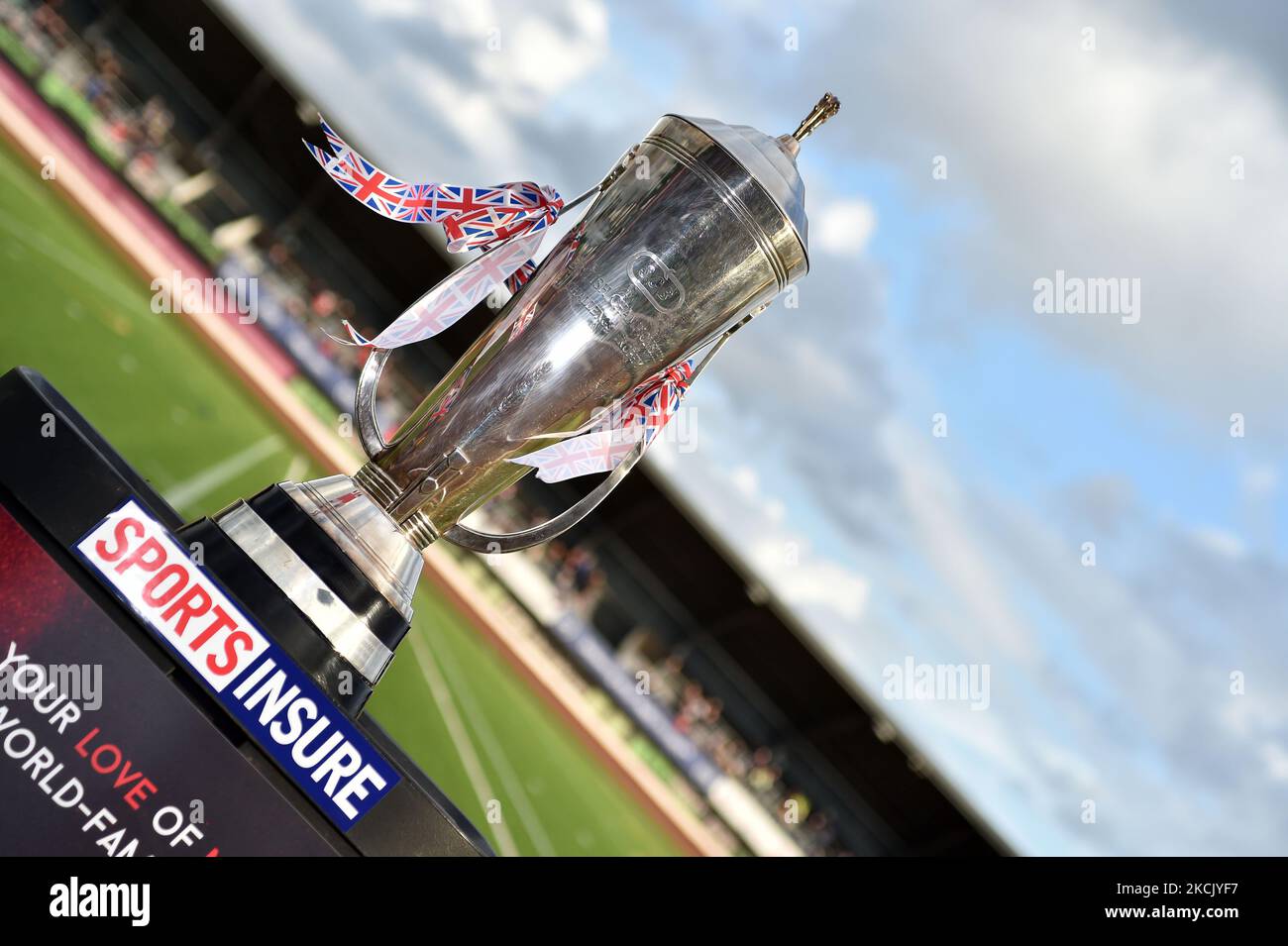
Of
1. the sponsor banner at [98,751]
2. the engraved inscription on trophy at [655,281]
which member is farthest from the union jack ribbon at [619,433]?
the sponsor banner at [98,751]

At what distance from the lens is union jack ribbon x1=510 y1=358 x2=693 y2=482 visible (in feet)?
6.91

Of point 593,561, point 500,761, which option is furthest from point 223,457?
point 593,561

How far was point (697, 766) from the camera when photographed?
1116 cm

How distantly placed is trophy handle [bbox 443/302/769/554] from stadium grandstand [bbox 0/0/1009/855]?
8.25 m

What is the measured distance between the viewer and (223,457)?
7871mm

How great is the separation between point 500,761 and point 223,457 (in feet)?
11.5

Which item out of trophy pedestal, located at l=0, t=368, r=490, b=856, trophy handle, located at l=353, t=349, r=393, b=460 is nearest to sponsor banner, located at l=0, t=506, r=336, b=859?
trophy pedestal, located at l=0, t=368, r=490, b=856

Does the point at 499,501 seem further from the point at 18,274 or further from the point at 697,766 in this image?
the point at 18,274

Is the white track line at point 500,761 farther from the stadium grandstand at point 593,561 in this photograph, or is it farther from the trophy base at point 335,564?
the trophy base at point 335,564

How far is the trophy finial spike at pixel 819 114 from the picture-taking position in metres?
2.19

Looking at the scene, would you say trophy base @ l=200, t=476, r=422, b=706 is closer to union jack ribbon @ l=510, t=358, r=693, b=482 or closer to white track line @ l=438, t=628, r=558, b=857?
union jack ribbon @ l=510, t=358, r=693, b=482

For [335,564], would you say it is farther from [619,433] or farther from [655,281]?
[655,281]
